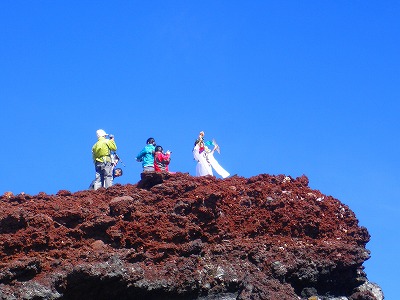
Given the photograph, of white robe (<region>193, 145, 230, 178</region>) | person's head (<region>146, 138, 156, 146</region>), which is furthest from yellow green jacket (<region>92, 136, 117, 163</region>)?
white robe (<region>193, 145, 230, 178</region>)

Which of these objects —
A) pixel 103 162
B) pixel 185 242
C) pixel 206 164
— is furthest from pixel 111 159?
pixel 185 242

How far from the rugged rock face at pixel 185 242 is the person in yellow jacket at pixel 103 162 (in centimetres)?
263

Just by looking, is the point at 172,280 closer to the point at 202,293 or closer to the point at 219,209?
the point at 202,293

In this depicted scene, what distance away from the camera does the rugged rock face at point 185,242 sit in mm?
15719

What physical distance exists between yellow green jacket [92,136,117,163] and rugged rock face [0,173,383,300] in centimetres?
283

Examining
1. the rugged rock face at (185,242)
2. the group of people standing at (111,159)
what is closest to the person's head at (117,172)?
the group of people standing at (111,159)

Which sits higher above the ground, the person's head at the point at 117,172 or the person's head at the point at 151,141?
the person's head at the point at 151,141

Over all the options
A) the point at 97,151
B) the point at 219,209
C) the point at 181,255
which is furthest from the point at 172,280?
the point at 97,151

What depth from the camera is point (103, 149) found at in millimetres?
20844

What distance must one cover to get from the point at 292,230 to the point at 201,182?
7.16ft

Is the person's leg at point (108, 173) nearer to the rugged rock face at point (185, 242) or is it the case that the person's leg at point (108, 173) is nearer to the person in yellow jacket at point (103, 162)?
the person in yellow jacket at point (103, 162)

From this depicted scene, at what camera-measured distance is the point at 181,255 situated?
16.5 m

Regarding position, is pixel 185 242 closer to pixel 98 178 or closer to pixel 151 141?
pixel 98 178

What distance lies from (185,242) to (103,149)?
16.3 feet
